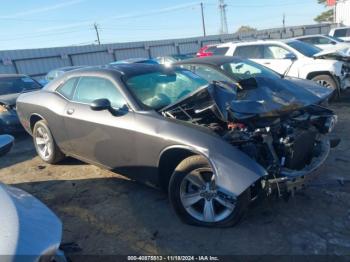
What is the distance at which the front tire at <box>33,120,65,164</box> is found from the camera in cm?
562

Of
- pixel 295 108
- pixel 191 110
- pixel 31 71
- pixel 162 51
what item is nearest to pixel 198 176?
pixel 191 110

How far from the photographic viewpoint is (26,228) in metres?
1.87

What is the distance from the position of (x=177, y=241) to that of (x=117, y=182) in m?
1.79

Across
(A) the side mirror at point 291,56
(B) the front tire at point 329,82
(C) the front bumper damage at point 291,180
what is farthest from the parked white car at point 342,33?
(C) the front bumper damage at point 291,180

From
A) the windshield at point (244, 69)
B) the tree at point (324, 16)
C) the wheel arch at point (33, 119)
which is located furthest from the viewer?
the tree at point (324, 16)

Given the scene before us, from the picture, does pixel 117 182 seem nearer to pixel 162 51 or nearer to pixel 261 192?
pixel 261 192

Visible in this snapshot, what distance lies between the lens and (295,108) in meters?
3.86

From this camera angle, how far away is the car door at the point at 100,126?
13.6 feet

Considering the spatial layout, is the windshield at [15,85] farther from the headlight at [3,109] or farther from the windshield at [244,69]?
the windshield at [244,69]

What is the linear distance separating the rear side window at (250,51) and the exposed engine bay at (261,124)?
628cm

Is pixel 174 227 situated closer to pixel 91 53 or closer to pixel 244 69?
pixel 244 69

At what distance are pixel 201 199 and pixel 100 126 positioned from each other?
166 centimetres

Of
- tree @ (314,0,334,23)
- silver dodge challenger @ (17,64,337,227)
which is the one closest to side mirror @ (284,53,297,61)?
silver dodge challenger @ (17,64,337,227)

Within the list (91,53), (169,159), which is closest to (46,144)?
(169,159)
